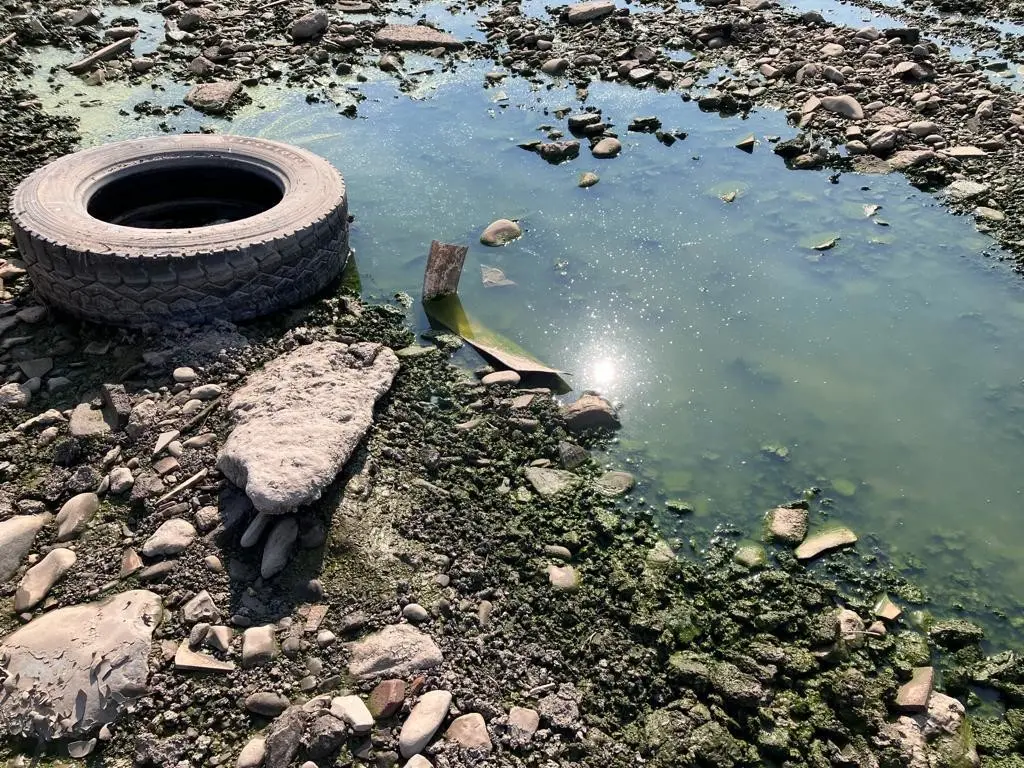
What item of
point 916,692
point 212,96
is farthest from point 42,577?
point 212,96

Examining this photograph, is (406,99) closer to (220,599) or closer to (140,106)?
(140,106)

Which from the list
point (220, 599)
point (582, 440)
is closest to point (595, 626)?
point (582, 440)

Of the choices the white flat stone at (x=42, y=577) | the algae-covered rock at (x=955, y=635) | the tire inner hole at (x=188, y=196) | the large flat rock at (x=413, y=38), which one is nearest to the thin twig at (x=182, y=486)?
the white flat stone at (x=42, y=577)

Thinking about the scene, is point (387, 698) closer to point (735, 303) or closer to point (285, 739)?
point (285, 739)

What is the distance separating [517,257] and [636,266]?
1.19m

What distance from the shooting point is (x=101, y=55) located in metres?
10.7

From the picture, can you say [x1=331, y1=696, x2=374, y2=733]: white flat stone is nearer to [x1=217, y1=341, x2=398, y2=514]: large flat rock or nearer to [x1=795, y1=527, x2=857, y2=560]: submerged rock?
[x1=217, y1=341, x2=398, y2=514]: large flat rock

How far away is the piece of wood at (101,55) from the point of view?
10.4 m

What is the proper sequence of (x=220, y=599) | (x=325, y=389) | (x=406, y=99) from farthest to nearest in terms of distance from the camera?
(x=406, y=99), (x=325, y=389), (x=220, y=599)

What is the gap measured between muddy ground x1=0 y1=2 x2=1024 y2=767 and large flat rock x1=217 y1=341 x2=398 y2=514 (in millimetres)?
195

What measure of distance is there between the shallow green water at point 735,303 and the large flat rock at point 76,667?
10.6 feet

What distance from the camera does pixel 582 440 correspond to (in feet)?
18.6

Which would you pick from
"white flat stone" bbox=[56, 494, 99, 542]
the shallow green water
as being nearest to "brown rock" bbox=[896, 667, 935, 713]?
the shallow green water

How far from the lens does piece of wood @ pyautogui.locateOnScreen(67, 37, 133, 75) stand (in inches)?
409
